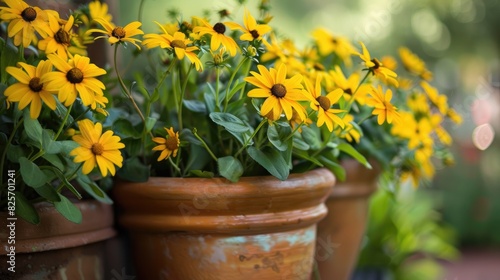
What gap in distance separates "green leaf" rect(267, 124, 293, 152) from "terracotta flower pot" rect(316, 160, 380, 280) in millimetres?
321

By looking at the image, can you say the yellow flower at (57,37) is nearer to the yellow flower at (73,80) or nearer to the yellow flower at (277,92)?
the yellow flower at (73,80)

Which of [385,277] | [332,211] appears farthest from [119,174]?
[385,277]

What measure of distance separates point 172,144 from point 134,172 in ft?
0.33

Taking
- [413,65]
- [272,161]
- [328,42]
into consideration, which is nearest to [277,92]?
[272,161]

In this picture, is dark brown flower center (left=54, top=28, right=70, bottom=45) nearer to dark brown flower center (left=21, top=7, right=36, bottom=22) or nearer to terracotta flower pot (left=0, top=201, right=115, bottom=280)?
dark brown flower center (left=21, top=7, right=36, bottom=22)

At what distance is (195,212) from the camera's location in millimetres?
828

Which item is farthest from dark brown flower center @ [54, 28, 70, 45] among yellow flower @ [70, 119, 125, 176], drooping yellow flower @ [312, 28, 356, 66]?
drooping yellow flower @ [312, 28, 356, 66]

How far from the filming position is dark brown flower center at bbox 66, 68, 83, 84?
0.69 meters

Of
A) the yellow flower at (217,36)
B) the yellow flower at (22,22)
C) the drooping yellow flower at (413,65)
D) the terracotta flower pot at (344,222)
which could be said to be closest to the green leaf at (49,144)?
the yellow flower at (22,22)

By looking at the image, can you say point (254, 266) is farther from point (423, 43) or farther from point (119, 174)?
point (423, 43)

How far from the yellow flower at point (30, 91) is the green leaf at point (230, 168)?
23 cm

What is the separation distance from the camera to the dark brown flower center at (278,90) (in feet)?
2.47

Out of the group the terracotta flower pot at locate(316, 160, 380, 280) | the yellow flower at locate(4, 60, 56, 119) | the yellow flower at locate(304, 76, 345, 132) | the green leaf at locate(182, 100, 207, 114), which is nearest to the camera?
the yellow flower at locate(4, 60, 56, 119)

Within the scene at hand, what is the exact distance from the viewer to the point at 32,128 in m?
0.71
